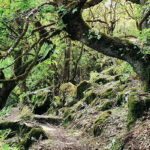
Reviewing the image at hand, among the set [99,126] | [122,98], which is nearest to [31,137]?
[99,126]

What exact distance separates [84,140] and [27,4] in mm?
5852

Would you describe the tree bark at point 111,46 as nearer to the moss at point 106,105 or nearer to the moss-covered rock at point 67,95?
the moss at point 106,105

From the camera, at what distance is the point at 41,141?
7.62 metres

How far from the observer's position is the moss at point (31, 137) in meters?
7.19

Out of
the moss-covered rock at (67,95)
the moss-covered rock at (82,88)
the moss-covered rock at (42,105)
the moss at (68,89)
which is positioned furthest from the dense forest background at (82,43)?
the moss-covered rock at (42,105)

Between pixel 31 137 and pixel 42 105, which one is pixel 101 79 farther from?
pixel 31 137

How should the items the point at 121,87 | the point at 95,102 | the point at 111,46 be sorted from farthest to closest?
the point at 95,102 → the point at 121,87 → the point at 111,46

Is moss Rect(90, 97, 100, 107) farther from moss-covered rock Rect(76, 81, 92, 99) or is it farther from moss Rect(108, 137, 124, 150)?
moss Rect(108, 137, 124, 150)

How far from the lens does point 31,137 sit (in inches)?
298

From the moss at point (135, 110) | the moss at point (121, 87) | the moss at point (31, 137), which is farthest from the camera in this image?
the moss at point (121, 87)

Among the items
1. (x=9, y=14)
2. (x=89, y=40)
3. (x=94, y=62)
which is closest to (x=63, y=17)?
(x=89, y=40)

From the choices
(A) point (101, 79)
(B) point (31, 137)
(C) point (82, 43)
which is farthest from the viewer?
(A) point (101, 79)

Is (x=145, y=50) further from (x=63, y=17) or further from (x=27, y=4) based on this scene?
(x=27, y=4)

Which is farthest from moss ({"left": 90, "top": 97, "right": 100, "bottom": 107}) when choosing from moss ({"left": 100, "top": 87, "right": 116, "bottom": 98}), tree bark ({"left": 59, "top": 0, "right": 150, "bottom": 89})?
tree bark ({"left": 59, "top": 0, "right": 150, "bottom": 89})
